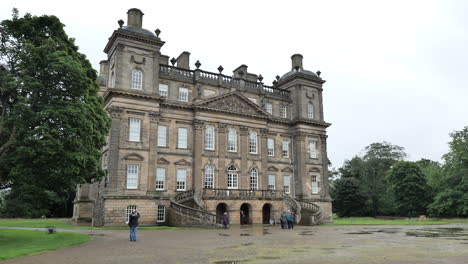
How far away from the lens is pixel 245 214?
3938cm

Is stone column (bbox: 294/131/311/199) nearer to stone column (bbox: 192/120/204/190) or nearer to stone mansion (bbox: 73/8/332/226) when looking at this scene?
stone mansion (bbox: 73/8/332/226)

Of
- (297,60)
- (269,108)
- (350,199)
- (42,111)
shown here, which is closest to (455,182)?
(350,199)

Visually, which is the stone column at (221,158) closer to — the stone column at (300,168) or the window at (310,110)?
the stone column at (300,168)

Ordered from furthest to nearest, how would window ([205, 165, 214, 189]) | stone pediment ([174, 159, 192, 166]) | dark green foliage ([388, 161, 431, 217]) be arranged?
dark green foliage ([388, 161, 431, 217]) < window ([205, 165, 214, 189]) < stone pediment ([174, 159, 192, 166])

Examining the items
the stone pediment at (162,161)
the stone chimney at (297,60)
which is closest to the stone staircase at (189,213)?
→ the stone pediment at (162,161)

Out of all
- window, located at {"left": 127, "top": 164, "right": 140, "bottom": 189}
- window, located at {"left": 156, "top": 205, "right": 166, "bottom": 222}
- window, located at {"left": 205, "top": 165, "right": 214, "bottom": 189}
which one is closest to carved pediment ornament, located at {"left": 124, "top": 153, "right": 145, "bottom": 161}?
window, located at {"left": 127, "top": 164, "right": 140, "bottom": 189}

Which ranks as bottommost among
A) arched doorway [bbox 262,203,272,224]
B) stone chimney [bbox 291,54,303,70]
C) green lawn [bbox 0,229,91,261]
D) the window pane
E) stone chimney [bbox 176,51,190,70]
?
green lawn [bbox 0,229,91,261]

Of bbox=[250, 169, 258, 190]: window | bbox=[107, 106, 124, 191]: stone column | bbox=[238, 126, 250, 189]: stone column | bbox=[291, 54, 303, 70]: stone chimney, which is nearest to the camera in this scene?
bbox=[107, 106, 124, 191]: stone column

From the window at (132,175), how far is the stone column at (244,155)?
462 inches

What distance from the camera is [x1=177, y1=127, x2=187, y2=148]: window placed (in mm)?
38594

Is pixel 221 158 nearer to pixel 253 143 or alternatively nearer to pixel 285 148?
pixel 253 143

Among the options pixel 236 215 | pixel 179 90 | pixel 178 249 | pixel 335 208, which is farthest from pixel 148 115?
pixel 335 208

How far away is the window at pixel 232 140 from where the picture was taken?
41562mm

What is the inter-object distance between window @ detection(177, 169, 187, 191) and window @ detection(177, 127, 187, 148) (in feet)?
8.68
